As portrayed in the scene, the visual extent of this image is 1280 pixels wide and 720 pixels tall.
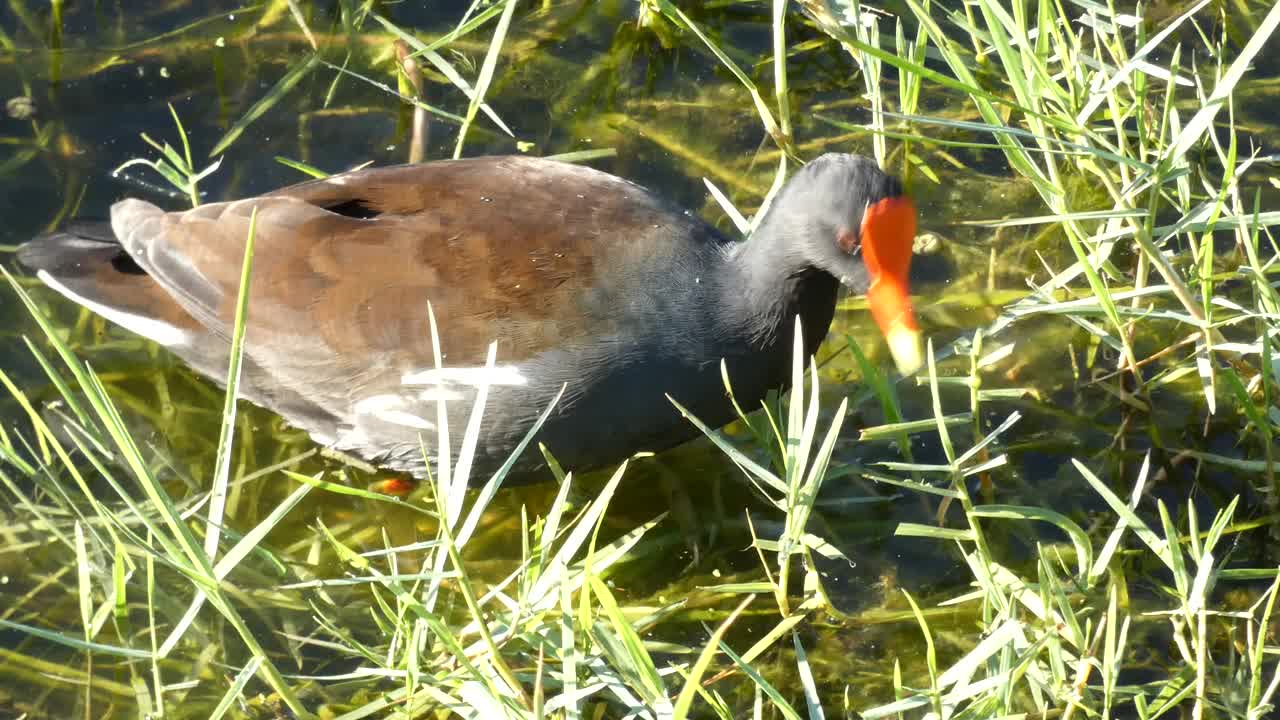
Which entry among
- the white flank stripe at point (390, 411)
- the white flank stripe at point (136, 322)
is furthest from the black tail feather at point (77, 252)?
the white flank stripe at point (390, 411)

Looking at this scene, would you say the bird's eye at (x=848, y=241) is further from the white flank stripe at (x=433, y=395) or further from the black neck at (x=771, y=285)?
the white flank stripe at (x=433, y=395)

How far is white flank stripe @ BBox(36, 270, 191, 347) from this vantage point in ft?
10.1

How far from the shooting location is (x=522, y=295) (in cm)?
275

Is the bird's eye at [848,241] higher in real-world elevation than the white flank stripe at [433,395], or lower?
higher

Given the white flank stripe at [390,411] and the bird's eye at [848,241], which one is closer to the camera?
the bird's eye at [848,241]

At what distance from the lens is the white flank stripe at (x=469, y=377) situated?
2.72 m

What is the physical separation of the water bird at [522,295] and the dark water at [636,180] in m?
0.32

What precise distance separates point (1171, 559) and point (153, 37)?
2.87m

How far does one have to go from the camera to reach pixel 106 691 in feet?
9.04

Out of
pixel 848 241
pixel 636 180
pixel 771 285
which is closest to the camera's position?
pixel 848 241

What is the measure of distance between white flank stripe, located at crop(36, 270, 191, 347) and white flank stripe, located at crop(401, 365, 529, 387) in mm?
609

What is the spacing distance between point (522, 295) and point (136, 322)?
3.09ft

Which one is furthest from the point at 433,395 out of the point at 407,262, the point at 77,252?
the point at 77,252

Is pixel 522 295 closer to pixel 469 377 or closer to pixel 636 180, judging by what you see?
pixel 469 377
